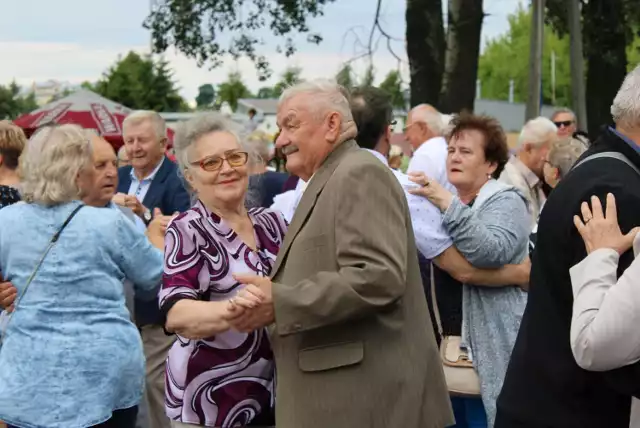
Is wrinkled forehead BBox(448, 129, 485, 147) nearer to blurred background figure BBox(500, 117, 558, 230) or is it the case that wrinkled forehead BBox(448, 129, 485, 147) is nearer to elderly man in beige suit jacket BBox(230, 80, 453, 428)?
elderly man in beige suit jacket BBox(230, 80, 453, 428)

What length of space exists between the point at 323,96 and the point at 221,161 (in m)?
0.51

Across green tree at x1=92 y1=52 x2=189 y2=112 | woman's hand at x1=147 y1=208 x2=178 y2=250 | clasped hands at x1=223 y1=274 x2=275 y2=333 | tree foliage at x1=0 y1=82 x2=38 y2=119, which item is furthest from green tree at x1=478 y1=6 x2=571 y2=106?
clasped hands at x1=223 y1=274 x2=275 y2=333

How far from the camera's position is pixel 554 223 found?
110 inches

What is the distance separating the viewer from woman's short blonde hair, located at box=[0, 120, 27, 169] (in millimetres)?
5551

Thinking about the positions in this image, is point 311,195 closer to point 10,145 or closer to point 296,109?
point 296,109

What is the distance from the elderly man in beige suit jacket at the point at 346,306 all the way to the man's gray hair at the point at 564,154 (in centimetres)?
300

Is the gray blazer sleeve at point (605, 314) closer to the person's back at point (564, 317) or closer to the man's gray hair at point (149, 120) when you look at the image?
the person's back at point (564, 317)

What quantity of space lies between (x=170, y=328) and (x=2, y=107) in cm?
5425

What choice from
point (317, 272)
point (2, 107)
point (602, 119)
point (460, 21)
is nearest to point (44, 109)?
point (460, 21)

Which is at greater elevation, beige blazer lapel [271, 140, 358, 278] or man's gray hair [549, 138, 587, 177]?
beige blazer lapel [271, 140, 358, 278]

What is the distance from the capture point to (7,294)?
3.80 meters

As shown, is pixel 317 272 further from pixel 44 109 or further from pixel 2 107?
pixel 2 107

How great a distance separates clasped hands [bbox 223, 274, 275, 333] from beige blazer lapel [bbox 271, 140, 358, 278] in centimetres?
16

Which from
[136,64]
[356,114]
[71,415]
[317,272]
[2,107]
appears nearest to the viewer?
[317,272]
